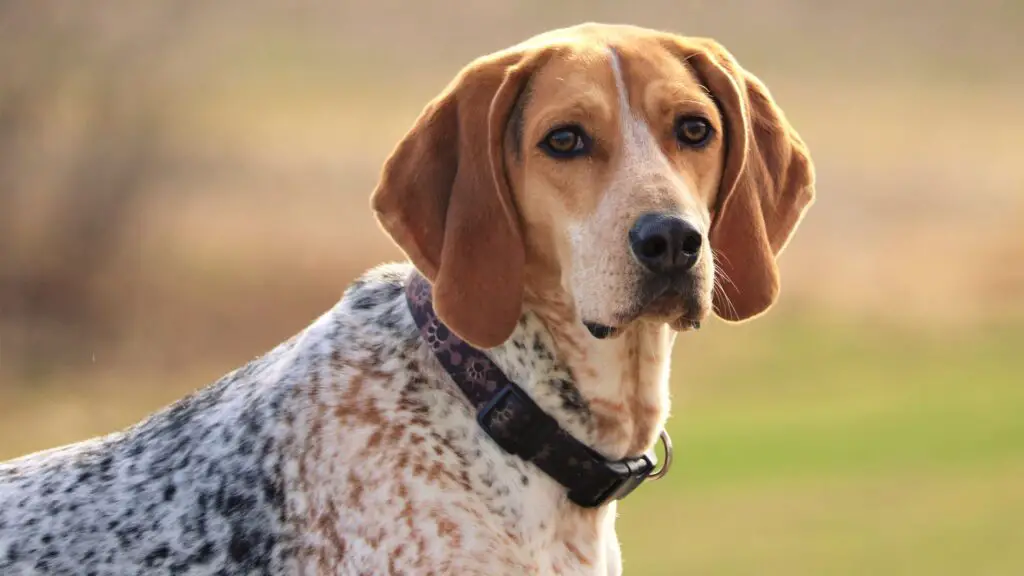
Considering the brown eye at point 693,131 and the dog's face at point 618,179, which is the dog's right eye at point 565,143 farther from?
the brown eye at point 693,131

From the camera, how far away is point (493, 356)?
4.63 m

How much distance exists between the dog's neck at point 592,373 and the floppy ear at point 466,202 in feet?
0.62

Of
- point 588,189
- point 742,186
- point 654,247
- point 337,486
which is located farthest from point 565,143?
point 337,486

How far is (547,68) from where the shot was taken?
4590 mm

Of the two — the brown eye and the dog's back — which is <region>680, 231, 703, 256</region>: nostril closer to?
the brown eye

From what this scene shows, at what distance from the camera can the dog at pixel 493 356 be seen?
4.43 m

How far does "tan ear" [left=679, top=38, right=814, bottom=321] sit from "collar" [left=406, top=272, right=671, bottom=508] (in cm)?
66

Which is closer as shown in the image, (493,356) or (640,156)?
(640,156)

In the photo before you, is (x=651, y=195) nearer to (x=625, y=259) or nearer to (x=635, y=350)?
(x=625, y=259)

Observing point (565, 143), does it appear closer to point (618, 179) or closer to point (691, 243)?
point (618, 179)

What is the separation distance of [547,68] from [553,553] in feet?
5.09

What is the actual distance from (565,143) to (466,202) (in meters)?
0.36

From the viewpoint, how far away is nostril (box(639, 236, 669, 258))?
4.20 metres

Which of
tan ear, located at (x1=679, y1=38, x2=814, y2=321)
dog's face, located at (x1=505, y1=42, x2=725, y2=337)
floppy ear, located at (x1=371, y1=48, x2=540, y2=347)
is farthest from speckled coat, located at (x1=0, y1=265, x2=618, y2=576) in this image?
tan ear, located at (x1=679, y1=38, x2=814, y2=321)
